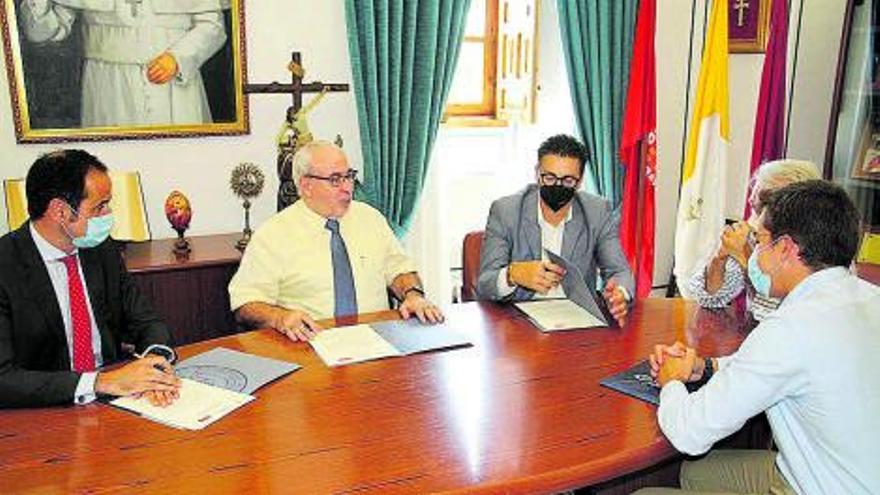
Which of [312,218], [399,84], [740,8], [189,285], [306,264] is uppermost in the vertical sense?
[740,8]

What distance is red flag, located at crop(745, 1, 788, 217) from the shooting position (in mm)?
3771

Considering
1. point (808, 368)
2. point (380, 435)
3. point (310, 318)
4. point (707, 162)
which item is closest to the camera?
point (808, 368)

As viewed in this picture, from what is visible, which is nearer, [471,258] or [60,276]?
[60,276]

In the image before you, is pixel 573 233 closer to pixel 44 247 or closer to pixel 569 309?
pixel 569 309

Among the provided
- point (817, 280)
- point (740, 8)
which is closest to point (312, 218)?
point (817, 280)

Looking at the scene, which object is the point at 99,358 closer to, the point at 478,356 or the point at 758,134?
the point at 478,356

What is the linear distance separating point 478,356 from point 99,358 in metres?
1.09

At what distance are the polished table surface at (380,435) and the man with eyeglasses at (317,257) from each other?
16.7 inches

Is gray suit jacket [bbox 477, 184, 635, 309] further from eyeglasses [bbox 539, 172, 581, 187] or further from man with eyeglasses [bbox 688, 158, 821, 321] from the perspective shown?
man with eyeglasses [bbox 688, 158, 821, 321]

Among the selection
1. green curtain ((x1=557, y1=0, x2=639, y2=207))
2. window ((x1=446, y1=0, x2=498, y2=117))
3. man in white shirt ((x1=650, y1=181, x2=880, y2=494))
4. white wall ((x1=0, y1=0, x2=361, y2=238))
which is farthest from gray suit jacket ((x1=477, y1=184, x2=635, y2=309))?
window ((x1=446, y1=0, x2=498, y2=117))

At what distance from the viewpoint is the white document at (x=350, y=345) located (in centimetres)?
199

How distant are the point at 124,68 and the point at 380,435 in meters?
2.24

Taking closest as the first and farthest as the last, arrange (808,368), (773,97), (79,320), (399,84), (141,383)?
(808,368), (141,383), (79,320), (399,84), (773,97)

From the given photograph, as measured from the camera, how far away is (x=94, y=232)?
202 centimetres
